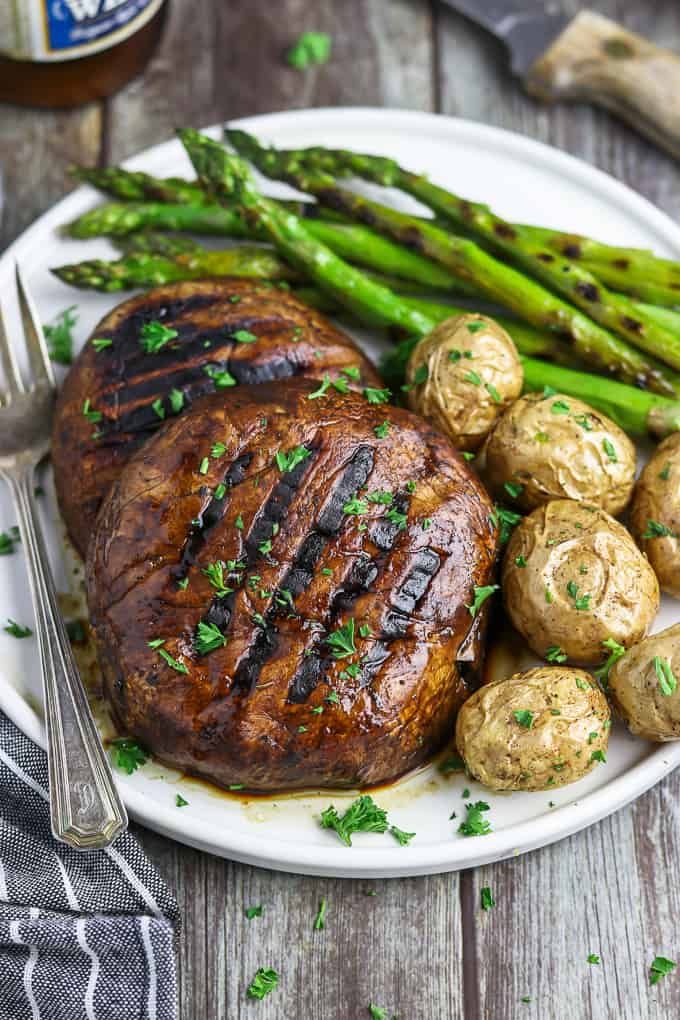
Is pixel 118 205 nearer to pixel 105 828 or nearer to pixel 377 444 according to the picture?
pixel 377 444

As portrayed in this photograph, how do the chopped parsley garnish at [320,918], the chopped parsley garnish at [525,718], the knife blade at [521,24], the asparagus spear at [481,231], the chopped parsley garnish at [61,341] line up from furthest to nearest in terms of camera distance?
the knife blade at [521,24]
the chopped parsley garnish at [61,341]
the asparagus spear at [481,231]
the chopped parsley garnish at [320,918]
the chopped parsley garnish at [525,718]

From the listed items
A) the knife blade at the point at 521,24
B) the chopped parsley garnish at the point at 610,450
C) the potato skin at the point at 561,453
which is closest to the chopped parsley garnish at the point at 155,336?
the potato skin at the point at 561,453

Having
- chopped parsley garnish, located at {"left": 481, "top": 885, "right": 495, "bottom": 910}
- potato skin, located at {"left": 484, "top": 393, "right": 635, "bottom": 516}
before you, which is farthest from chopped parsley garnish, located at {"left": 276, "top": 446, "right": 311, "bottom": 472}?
chopped parsley garnish, located at {"left": 481, "top": 885, "right": 495, "bottom": 910}

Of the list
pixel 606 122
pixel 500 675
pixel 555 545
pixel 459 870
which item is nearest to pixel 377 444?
pixel 555 545

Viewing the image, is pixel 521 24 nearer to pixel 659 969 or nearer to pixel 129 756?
pixel 129 756

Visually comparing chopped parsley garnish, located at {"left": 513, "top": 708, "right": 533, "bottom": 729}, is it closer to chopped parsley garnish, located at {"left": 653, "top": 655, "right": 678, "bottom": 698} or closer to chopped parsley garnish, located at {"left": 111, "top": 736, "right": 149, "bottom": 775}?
chopped parsley garnish, located at {"left": 653, "top": 655, "right": 678, "bottom": 698}

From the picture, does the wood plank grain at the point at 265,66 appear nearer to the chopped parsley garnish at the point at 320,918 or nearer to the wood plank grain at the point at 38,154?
the wood plank grain at the point at 38,154
